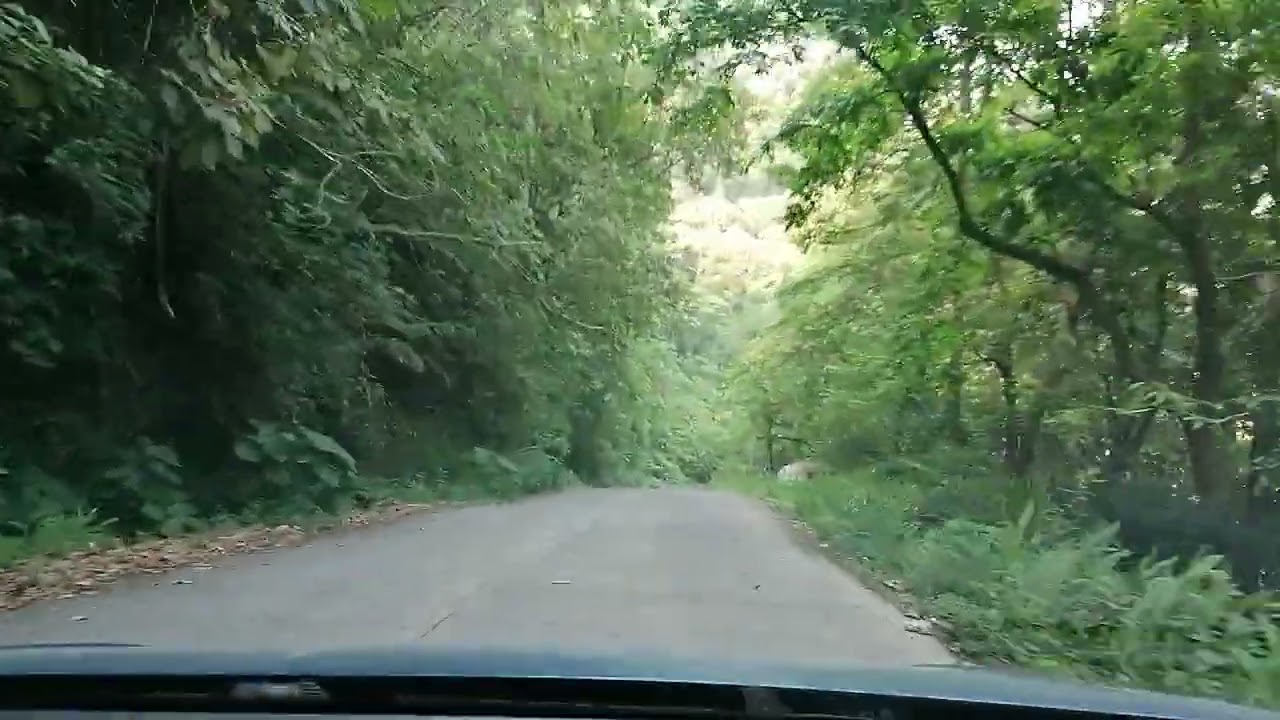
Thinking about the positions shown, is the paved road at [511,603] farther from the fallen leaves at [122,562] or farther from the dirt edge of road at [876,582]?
the fallen leaves at [122,562]

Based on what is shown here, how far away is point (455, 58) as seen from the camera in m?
17.9

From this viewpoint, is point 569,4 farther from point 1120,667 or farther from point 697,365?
point 697,365

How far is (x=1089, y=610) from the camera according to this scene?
30.2 ft

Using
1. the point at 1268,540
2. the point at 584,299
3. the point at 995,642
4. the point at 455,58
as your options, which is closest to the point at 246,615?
the point at 995,642

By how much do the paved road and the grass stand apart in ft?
2.11

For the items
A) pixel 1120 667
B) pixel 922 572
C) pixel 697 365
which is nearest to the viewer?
pixel 1120 667

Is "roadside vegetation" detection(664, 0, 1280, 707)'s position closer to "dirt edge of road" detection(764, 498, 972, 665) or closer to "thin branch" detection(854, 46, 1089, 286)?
"thin branch" detection(854, 46, 1089, 286)

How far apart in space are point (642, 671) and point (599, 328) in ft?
74.7

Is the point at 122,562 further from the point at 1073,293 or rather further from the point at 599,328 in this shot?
the point at 599,328

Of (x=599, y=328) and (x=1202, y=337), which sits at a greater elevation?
(x=599, y=328)

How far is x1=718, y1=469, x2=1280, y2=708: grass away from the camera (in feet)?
25.2

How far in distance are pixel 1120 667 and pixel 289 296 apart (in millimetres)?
13696

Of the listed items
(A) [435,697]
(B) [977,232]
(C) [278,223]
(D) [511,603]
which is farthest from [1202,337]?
(A) [435,697]

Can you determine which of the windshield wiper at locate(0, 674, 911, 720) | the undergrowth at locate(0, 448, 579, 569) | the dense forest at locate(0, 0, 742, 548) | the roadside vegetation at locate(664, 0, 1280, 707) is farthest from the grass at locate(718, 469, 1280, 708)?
the undergrowth at locate(0, 448, 579, 569)
